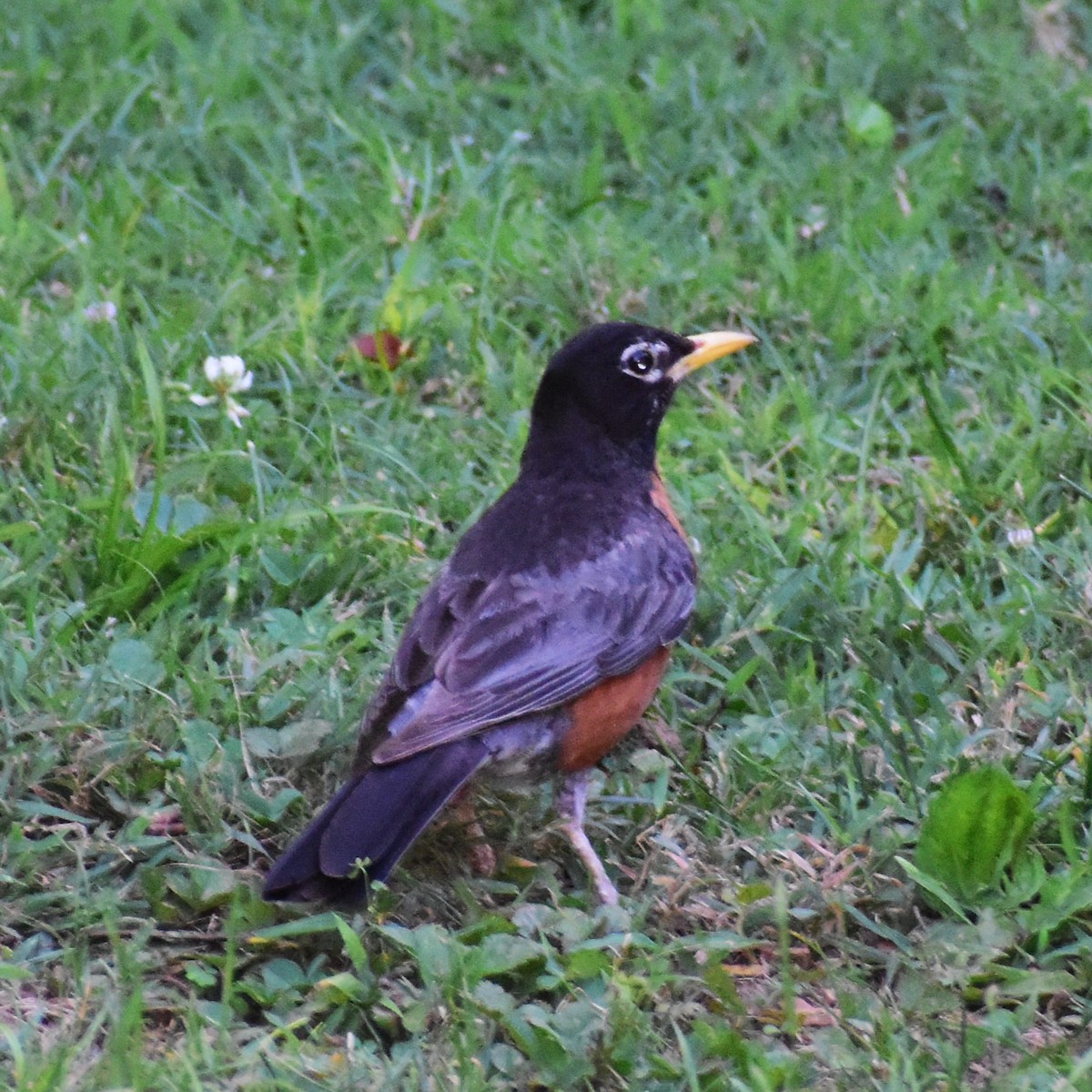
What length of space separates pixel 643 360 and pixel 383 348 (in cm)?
130

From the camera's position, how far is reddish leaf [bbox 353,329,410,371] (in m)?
5.91

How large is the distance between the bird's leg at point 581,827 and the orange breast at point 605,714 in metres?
0.04

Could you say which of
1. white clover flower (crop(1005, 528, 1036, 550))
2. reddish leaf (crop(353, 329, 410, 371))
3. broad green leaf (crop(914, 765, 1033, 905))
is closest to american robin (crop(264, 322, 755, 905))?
broad green leaf (crop(914, 765, 1033, 905))

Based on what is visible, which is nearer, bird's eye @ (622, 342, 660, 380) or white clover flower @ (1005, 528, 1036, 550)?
bird's eye @ (622, 342, 660, 380)

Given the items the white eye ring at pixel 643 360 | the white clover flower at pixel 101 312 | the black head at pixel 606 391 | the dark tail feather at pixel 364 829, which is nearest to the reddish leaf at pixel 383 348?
the white clover flower at pixel 101 312

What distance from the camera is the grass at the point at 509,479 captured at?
358 centimetres

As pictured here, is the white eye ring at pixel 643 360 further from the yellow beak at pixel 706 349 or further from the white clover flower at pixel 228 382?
the white clover flower at pixel 228 382

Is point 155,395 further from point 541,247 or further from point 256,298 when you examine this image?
point 541,247

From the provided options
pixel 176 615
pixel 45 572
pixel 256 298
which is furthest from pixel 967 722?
pixel 256 298

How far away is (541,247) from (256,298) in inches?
41.2

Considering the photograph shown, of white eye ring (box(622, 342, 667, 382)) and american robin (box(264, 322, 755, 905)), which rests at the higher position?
white eye ring (box(622, 342, 667, 382))

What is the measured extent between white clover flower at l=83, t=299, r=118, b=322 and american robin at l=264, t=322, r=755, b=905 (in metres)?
1.64

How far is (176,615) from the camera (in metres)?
4.68

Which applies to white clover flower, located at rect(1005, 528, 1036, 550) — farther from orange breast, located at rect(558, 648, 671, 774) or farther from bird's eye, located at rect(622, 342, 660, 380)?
orange breast, located at rect(558, 648, 671, 774)
